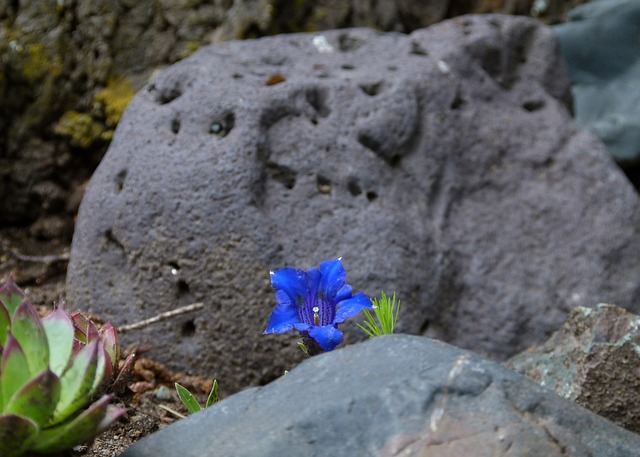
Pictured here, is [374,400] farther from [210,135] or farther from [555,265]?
[555,265]

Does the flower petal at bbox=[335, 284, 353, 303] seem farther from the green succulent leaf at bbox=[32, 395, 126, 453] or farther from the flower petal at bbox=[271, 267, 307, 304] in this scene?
the green succulent leaf at bbox=[32, 395, 126, 453]

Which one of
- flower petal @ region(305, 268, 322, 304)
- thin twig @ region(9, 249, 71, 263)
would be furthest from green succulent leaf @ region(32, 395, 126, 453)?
thin twig @ region(9, 249, 71, 263)

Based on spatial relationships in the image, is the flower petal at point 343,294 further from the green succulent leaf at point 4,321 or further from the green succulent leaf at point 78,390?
the green succulent leaf at point 4,321

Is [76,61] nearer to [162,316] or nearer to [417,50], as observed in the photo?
[417,50]

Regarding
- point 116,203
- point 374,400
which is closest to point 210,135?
→ point 116,203

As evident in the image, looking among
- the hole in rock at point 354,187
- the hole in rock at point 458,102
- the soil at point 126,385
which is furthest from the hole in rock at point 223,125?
the hole in rock at point 458,102

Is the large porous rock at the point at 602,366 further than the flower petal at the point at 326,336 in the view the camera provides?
Yes
